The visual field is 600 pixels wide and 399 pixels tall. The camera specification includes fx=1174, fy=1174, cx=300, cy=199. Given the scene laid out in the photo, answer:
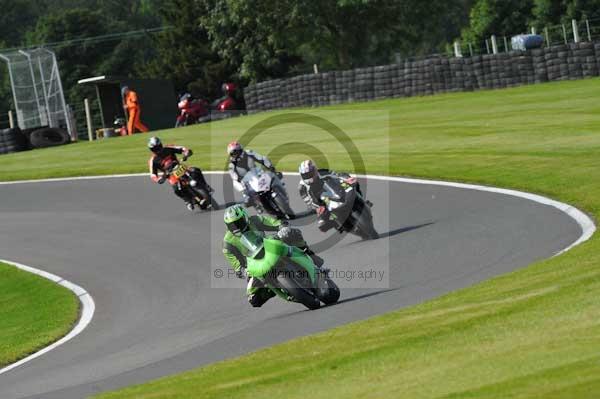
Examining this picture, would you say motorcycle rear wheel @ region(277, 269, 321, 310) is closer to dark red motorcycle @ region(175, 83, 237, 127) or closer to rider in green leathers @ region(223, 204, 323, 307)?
rider in green leathers @ region(223, 204, 323, 307)

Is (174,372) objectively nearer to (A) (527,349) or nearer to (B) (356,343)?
(B) (356,343)

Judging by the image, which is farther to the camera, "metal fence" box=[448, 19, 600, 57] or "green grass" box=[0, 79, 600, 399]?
"metal fence" box=[448, 19, 600, 57]

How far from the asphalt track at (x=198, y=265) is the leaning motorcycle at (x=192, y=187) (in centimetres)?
39

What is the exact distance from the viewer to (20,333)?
52.9ft

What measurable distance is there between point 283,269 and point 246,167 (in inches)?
331

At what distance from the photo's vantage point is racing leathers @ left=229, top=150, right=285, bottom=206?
816 inches

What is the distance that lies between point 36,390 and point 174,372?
59.3 inches

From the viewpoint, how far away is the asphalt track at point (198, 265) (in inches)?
478

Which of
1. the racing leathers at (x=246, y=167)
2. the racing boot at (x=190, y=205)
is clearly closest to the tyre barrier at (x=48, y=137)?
the racing boot at (x=190, y=205)

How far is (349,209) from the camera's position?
1734cm

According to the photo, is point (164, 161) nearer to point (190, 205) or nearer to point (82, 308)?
point (190, 205)

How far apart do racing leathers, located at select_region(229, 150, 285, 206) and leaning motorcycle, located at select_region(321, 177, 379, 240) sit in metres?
3.32

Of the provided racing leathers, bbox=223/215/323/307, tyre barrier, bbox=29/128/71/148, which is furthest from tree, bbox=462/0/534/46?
racing leathers, bbox=223/215/323/307

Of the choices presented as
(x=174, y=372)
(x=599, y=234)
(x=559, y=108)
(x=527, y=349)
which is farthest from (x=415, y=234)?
(x=559, y=108)
